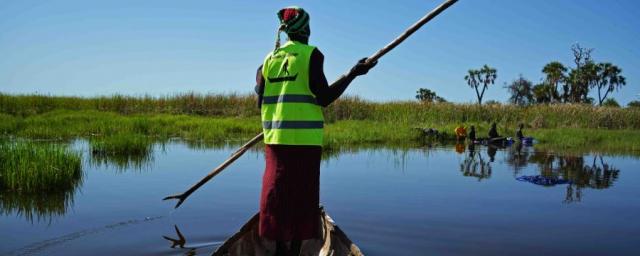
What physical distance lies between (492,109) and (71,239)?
2534cm

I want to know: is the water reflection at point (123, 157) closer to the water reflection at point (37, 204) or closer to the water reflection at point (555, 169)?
the water reflection at point (37, 204)

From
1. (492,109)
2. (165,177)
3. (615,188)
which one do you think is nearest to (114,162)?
(165,177)

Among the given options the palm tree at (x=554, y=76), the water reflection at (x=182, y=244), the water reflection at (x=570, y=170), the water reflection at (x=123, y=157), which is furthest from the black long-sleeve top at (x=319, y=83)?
the palm tree at (x=554, y=76)

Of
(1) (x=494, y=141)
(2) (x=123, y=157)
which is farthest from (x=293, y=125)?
(1) (x=494, y=141)

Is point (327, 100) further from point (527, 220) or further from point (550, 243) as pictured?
point (527, 220)

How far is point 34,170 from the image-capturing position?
7.07m

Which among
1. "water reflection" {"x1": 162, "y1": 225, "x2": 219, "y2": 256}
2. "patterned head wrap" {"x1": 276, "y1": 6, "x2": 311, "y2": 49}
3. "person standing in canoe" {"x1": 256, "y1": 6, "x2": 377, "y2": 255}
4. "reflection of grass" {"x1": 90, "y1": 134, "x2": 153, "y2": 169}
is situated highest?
"patterned head wrap" {"x1": 276, "y1": 6, "x2": 311, "y2": 49}

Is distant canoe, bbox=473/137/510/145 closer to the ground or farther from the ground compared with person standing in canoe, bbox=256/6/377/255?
closer to the ground

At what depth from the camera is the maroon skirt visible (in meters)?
3.59

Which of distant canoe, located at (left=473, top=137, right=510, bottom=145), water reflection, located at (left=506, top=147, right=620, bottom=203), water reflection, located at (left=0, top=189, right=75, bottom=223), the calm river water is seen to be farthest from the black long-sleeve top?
distant canoe, located at (left=473, top=137, right=510, bottom=145)

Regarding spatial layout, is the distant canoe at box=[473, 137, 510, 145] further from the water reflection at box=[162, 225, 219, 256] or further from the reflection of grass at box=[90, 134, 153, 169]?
the water reflection at box=[162, 225, 219, 256]

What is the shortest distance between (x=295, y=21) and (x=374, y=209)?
Answer: 3328mm

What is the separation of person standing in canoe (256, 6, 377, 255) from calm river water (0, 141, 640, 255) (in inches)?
47.2

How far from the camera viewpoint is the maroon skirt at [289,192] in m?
3.59
